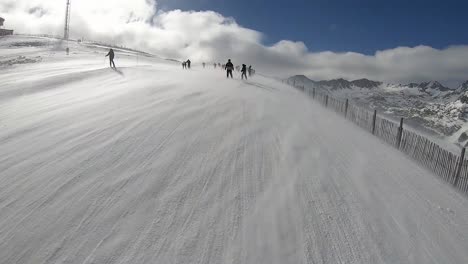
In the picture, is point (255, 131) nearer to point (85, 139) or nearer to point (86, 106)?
point (85, 139)

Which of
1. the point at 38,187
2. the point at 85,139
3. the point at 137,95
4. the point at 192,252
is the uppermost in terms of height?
the point at 137,95

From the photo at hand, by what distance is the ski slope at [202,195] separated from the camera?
5.27m

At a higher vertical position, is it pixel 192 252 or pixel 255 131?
pixel 255 131

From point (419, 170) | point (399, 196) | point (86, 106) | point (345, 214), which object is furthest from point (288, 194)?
point (86, 106)

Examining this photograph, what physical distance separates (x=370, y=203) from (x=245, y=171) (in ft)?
9.97

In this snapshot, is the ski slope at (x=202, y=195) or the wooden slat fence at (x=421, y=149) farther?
the wooden slat fence at (x=421, y=149)

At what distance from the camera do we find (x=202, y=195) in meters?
6.60

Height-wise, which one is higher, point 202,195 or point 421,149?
point 421,149

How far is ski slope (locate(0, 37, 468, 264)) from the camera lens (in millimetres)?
5266

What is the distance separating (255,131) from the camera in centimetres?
1070

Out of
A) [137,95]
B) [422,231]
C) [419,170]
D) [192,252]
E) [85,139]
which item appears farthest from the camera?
[137,95]

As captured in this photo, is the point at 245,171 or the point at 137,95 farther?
the point at 137,95

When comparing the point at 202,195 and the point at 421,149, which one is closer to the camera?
the point at 202,195

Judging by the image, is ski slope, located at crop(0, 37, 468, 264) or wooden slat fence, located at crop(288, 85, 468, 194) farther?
wooden slat fence, located at crop(288, 85, 468, 194)
